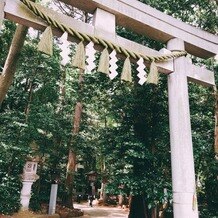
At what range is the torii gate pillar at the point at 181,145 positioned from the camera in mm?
4148

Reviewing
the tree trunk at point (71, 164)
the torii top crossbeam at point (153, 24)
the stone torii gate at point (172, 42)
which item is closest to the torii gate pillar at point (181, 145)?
the stone torii gate at point (172, 42)

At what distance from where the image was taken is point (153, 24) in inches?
184

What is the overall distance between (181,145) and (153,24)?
2108mm

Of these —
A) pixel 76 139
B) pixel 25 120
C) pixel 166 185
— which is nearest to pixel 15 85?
pixel 25 120

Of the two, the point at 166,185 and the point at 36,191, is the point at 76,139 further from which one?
the point at 166,185

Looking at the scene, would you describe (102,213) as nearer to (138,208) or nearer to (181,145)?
(138,208)

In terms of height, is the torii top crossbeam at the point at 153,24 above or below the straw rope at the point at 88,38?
above

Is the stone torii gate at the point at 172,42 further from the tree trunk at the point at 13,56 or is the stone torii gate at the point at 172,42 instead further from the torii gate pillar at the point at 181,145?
the tree trunk at the point at 13,56

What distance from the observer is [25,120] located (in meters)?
11.2

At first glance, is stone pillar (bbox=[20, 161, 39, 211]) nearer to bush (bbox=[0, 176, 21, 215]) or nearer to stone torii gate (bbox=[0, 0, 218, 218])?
bush (bbox=[0, 176, 21, 215])

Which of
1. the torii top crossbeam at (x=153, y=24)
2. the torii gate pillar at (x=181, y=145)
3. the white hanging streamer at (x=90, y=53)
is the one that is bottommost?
the torii gate pillar at (x=181, y=145)

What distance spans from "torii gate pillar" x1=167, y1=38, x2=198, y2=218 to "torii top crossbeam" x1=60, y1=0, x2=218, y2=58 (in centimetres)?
23

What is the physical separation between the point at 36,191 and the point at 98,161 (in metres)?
10.5

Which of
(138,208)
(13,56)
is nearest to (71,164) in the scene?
(138,208)
